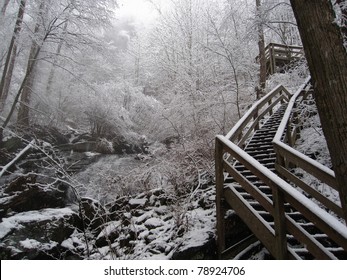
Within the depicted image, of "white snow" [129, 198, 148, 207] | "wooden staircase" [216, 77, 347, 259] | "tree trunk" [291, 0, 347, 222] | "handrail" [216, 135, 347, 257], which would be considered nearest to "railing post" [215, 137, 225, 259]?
"wooden staircase" [216, 77, 347, 259]

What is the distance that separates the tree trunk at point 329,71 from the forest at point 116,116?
2.73 meters

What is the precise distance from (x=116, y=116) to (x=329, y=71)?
14.0 m

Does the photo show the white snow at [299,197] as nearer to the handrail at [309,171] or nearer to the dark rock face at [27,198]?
the handrail at [309,171]

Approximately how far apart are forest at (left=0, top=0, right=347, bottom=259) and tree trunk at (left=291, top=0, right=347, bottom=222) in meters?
2.73

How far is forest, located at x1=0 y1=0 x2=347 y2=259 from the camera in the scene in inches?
235

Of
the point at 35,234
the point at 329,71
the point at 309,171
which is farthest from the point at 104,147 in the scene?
the point at 329,71

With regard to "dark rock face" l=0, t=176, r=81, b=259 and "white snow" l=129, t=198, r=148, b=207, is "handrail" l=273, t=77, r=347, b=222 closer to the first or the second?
"white snow" l=129, t=198, r=148, b=207

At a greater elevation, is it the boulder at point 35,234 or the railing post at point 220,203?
the railing post at point 220,203

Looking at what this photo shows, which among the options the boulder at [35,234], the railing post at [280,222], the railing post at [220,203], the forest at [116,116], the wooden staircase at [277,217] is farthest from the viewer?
the forest at [116,116]

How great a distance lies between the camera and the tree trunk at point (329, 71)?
216cm

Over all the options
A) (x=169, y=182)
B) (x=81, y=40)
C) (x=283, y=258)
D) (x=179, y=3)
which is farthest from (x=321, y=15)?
(x=179, y=3)

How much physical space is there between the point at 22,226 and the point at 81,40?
292 inches

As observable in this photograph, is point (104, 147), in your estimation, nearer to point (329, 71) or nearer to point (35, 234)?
point (35, 234)

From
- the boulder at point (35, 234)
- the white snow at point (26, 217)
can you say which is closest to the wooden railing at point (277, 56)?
the white snow at point (26, 217)
